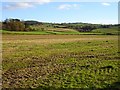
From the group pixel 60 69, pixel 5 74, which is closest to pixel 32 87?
pixel 5 74

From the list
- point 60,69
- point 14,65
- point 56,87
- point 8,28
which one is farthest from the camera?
point 8,28

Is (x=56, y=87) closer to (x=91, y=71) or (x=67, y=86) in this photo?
(x=67, y=86)

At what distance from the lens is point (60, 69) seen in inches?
643

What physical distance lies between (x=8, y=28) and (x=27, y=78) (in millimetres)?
83497

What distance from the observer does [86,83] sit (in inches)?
488

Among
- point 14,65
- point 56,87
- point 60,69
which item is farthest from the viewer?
point 14,65

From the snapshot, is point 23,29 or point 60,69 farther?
point 23,29

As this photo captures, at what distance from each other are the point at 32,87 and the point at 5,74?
3.50m

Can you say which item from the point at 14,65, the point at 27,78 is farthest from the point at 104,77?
the point at 14,65

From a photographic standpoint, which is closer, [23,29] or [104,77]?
[104,77]

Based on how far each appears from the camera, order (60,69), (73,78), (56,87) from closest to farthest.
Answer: (56,87) → (73,78) → (60,69)

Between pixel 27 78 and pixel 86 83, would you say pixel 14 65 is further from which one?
pixel 86 83

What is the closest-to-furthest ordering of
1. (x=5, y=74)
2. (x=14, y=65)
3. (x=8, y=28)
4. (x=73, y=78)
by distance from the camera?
(x=73, y=78)
(x=5, y=74)
(x=14, y=65)
(x=8, y=28)

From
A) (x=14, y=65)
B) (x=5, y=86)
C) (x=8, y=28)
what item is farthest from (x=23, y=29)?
(x=5, y=86)
